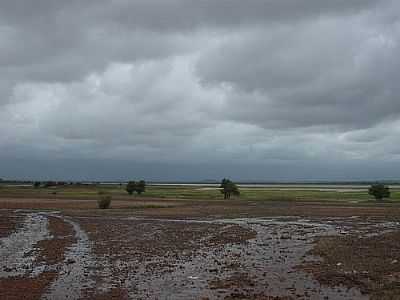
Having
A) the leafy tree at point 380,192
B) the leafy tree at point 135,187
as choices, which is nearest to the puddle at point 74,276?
the leafy tree at point 380,192

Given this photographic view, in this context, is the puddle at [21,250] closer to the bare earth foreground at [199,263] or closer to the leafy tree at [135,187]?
the bare earth foreground at [199,263]

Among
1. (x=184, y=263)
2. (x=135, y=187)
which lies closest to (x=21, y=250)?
(x=184, y=263)

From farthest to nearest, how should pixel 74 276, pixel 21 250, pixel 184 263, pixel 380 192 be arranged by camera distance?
1. pixel 380 192
2. pixel 21 250
3. pixel 184 263
4. pixel 74 276

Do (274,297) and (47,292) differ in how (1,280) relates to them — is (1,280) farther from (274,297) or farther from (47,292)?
(274,297)

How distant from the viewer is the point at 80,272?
25.5 meters

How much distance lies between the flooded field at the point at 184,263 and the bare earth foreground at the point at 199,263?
0.04 meters

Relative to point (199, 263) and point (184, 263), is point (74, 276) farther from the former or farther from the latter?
point (199, 263)

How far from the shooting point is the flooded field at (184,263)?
20.8 m

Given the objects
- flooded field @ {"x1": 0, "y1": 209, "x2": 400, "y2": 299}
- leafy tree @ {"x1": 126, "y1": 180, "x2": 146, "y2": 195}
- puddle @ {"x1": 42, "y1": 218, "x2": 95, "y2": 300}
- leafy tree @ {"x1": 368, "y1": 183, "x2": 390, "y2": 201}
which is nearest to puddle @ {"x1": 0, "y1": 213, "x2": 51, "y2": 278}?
flooded field @ {"x1": 0, "y1": 209, "x2": 400, "y2": 299}

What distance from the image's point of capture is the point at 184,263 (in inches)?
1123

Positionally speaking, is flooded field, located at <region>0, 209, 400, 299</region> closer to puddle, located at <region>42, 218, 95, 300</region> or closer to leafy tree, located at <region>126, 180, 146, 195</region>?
puddle, located at <region>42, 218, 95, 300</region>

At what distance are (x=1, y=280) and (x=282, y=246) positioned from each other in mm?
19467

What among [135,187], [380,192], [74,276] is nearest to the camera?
[74,276]

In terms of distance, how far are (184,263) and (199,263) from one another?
77cm
